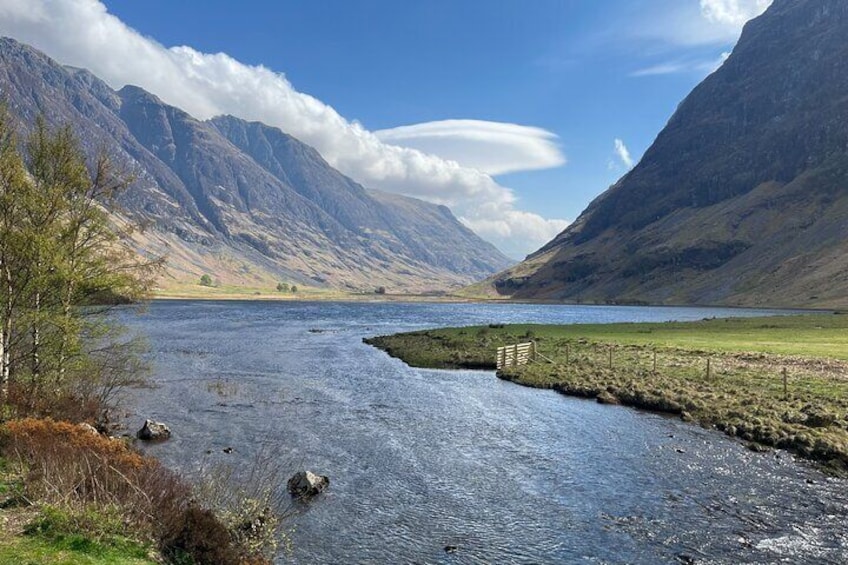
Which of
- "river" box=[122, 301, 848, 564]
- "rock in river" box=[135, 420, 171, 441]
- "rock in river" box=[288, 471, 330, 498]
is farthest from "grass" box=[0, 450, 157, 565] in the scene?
"rock in river" box=[135, 420, 171, 441]

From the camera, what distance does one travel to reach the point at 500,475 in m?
29.8

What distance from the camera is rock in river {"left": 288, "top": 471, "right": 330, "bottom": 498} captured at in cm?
2564

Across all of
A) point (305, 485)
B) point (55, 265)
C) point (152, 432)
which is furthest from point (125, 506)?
point (152, 432)

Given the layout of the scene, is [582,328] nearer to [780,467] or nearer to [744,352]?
[744,352]

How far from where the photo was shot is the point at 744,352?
212ft

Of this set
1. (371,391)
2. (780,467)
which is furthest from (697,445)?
(371,391)

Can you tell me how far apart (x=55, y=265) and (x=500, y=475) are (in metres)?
25.5

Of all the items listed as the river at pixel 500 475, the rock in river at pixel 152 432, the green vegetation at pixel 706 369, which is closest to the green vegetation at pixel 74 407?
the rock in river at pixel 152 432

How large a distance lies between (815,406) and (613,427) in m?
13.5

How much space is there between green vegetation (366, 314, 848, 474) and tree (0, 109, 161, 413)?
1515 inches

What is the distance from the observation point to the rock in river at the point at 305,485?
1009 inches

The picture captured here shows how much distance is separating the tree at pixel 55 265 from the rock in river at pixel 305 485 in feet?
47.0

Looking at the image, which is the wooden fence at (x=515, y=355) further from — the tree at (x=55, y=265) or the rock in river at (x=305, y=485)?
the rock in river at (x=305, y=485)

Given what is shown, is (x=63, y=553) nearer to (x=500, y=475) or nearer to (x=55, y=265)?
(x=55, y=265)
